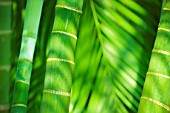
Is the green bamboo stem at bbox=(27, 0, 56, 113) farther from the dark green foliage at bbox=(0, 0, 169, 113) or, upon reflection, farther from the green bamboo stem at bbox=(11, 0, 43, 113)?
the green bamboo stem at bbox=(11, 0, 43, 113)

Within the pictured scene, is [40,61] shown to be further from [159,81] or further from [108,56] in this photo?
[159,81]

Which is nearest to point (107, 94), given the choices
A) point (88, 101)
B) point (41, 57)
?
point (88, 101)

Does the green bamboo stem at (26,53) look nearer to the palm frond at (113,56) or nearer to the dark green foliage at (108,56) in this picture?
the dark green foliage at (108,56)

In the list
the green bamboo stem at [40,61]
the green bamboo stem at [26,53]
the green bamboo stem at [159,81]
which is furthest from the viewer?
the green bamboo stem at [40,61]

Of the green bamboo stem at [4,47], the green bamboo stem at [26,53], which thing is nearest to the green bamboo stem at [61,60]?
the green bamboo stem at [26,53]

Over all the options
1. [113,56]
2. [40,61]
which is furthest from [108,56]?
[40,61]

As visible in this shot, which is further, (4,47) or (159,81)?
(4,47)
